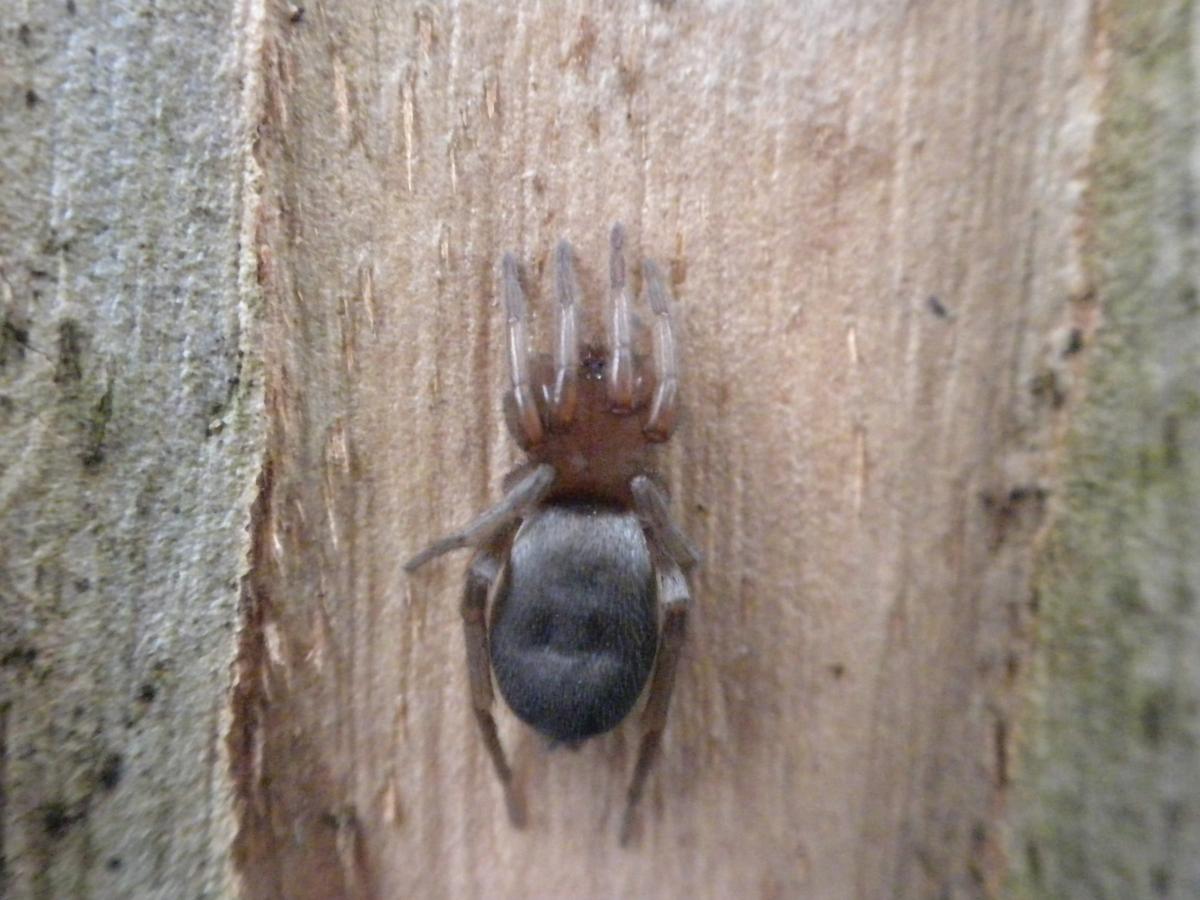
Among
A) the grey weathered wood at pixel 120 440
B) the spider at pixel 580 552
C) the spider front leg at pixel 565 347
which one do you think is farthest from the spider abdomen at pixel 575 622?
the grey weathered wood at pixel 120 440

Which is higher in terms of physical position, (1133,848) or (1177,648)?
(1177,648)

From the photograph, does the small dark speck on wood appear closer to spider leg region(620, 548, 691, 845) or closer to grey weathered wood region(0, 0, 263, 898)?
spider leg region(620, 548, 691, 845)

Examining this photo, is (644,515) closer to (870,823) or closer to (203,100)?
(870,823)

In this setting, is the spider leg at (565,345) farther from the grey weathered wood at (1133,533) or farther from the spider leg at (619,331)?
the grey weathered wood at (1133,533)

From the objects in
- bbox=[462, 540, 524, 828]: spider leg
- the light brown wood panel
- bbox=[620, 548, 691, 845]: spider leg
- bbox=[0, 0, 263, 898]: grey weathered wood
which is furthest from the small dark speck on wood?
bbox=[0, 0, 263, 898]: grey weathered wood

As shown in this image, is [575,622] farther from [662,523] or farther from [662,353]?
[662,353]

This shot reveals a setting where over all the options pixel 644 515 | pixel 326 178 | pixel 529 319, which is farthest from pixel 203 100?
pixel 644 515
